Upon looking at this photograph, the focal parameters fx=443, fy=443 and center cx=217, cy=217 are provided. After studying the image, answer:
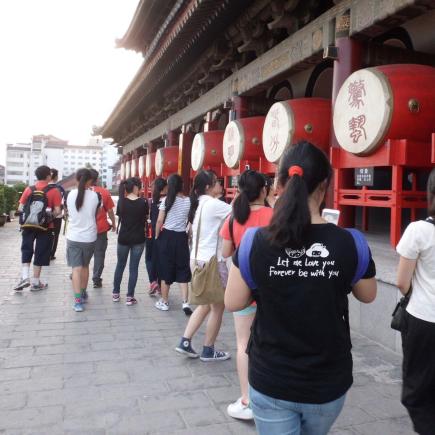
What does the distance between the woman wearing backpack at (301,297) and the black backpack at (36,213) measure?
477cm

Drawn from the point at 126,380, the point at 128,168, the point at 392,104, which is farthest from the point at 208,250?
the point at 128,168

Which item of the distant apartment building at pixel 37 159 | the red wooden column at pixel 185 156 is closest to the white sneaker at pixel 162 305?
the red wooden column at pixel 185 156

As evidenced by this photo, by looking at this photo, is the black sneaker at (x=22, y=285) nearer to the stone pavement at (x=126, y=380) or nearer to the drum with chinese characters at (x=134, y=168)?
the stone pavement at (x=126, y=380)

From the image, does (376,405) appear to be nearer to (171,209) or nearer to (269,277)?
(269,277)

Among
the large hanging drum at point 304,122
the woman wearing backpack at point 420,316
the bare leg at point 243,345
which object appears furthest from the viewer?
the large hanging drum at point 304,122

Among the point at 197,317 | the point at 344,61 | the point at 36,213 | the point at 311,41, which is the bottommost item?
the point at 197,317

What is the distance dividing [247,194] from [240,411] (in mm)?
1289

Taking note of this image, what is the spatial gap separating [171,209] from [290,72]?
2402 millimetres

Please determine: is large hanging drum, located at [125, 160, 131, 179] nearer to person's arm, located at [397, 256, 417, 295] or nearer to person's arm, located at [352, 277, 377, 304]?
person's arm, located at [397, 256, 417, 295]

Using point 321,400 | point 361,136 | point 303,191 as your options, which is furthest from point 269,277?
point 361,136

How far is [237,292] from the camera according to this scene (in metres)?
1.49

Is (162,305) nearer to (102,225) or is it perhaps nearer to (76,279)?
(76,279)

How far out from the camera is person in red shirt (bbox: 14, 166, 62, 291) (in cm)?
575

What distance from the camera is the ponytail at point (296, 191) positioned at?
131 centimetres
